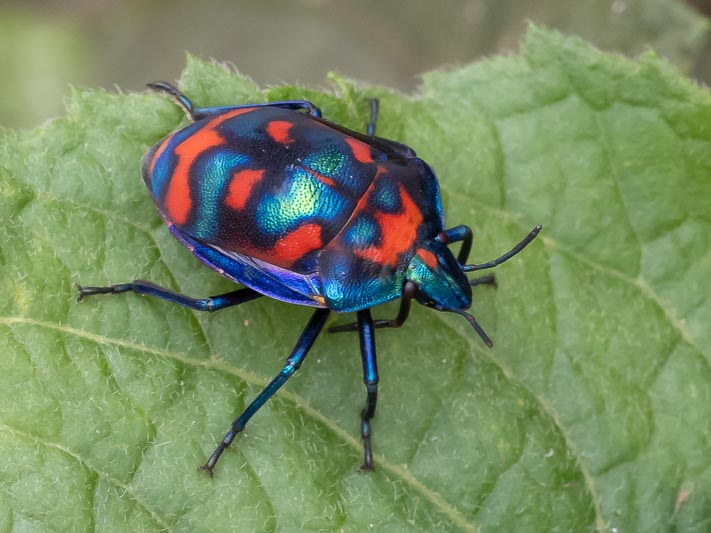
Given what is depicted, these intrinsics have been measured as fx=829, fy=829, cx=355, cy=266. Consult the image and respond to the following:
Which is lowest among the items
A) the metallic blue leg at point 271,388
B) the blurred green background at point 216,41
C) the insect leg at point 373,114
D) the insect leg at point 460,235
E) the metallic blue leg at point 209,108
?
the metallic blue leg at point 271,388

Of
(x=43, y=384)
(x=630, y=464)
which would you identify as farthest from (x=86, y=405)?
(x=630, y=464)

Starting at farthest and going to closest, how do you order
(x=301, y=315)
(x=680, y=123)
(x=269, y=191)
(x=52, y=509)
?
(x=680, y=123) < (x=301, y=315) < (x=269, y=191) < (x=52, y=509)

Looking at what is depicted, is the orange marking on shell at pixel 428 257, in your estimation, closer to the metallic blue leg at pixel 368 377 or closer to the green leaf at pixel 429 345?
the metallic blue leg at pixel 368 377

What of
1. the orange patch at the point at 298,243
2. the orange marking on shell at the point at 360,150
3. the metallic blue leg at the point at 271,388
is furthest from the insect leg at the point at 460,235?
the metallic blue leg at the point at 271,388

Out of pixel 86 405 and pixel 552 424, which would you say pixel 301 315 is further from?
pixel 552 424

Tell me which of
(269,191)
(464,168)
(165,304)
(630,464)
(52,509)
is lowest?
(52,509)

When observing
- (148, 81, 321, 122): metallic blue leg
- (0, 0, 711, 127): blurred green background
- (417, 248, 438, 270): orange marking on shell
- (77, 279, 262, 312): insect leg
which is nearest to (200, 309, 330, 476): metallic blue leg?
(77, 279, 262, 312): insect leg
